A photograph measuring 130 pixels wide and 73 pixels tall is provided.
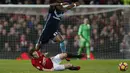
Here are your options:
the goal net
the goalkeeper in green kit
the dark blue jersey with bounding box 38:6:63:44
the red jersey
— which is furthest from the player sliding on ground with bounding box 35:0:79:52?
the goal net

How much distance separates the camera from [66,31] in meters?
26.2

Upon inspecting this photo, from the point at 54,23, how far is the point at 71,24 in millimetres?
7580

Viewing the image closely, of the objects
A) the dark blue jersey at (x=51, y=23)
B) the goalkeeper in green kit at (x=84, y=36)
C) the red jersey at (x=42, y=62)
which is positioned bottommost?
the goalkeeper in green kit at (x=84, y=36)

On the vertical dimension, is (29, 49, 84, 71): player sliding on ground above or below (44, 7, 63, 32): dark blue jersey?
below

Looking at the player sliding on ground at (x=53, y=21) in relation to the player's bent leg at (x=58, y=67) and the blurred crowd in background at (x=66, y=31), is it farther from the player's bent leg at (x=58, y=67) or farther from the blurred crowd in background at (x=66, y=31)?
the blurred crowd in background at (x=66, y=31)

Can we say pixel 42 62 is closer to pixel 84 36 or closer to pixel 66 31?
pixel 84 36

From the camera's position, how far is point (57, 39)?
64.8 feet

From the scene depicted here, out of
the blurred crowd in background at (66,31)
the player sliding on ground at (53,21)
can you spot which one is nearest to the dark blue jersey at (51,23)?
the player sliding on ground at (53,21)

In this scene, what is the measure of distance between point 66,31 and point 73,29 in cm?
48

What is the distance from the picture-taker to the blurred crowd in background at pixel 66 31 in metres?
26.1

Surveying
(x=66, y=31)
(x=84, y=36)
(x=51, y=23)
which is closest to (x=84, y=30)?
(x=84, y=36)

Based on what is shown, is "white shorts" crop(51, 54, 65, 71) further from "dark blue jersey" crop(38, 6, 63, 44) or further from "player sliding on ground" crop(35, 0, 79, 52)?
"dark blue jersey" crop(38, 6, 63, 44)

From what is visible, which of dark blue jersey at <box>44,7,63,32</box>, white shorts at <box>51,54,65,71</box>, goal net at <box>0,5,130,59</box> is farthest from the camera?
goal net at <box>0,5,130,59</box>

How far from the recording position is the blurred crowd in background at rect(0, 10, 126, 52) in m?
26.1
